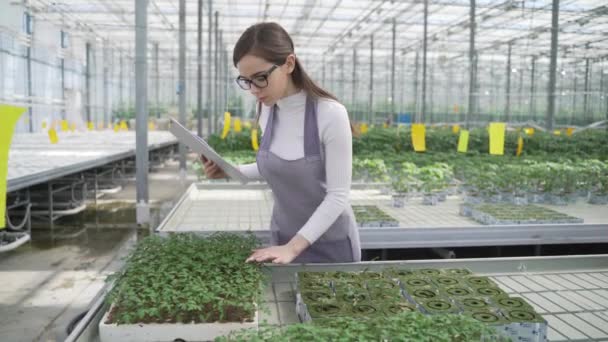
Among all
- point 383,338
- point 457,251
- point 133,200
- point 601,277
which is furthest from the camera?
point 133,200

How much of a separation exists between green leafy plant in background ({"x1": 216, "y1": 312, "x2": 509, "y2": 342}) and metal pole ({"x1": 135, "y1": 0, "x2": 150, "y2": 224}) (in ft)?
20.4

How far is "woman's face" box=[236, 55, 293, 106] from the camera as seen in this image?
1554mm

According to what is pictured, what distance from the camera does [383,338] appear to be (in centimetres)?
109

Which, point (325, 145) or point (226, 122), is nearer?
point (325, 145)

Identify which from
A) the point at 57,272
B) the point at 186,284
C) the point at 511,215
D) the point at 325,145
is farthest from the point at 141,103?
the point at 186,284

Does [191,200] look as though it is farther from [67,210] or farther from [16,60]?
[16,60]

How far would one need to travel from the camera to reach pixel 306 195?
181 centimetres

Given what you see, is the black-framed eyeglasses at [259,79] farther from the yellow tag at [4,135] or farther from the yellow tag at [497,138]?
the yellow tag at [497,138]

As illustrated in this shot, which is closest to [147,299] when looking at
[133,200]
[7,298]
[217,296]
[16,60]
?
[217,296]

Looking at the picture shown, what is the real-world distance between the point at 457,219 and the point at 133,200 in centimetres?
697

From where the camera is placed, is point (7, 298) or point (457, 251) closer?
point (457, 251)

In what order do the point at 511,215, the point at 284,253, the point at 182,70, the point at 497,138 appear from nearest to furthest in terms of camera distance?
the point at 284,253, the point at 511,215, the point at 497,138, the point at 182,70

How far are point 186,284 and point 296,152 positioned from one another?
55 centimetres

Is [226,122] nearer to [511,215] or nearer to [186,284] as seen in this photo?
[511,215]
